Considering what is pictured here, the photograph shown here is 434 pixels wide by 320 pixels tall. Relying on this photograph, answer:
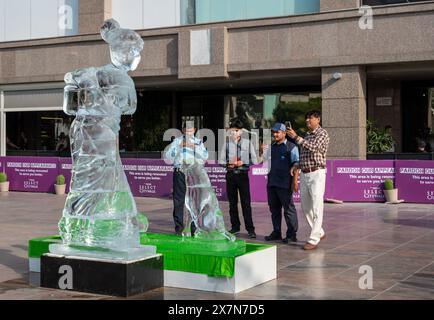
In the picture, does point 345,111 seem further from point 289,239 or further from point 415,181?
point 289,239

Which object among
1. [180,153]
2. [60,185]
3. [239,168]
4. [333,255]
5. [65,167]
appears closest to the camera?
[333,255]

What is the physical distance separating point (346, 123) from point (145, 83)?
26.6 feet

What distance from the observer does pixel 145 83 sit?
2362 centimetres

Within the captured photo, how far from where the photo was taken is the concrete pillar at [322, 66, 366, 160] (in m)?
18.9

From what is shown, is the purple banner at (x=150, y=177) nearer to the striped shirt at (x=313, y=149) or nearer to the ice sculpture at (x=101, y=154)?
the striped shirt at (x=313, y=149)

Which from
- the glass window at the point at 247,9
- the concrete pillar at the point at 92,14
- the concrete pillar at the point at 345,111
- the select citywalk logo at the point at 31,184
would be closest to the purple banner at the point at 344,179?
the select citywalk logo at the point at 31,184

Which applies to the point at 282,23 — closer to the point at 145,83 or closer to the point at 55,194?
the point at 145,83

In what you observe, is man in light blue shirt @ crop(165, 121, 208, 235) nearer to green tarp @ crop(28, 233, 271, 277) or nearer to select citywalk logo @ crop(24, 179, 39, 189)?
green tarp @ crop(28, 233, 271, 277)

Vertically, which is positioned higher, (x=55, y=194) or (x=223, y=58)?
(x=223, y=58)

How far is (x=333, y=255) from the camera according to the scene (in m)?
8.95

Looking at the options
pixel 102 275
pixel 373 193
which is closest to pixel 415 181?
pixel 373 193

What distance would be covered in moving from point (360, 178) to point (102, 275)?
11240mm

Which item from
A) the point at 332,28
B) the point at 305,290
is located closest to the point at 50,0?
the point at 332,28

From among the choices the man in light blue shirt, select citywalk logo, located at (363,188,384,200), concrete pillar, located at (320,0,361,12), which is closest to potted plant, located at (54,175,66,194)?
select citywalk logo, located at (363,188,384,200)
